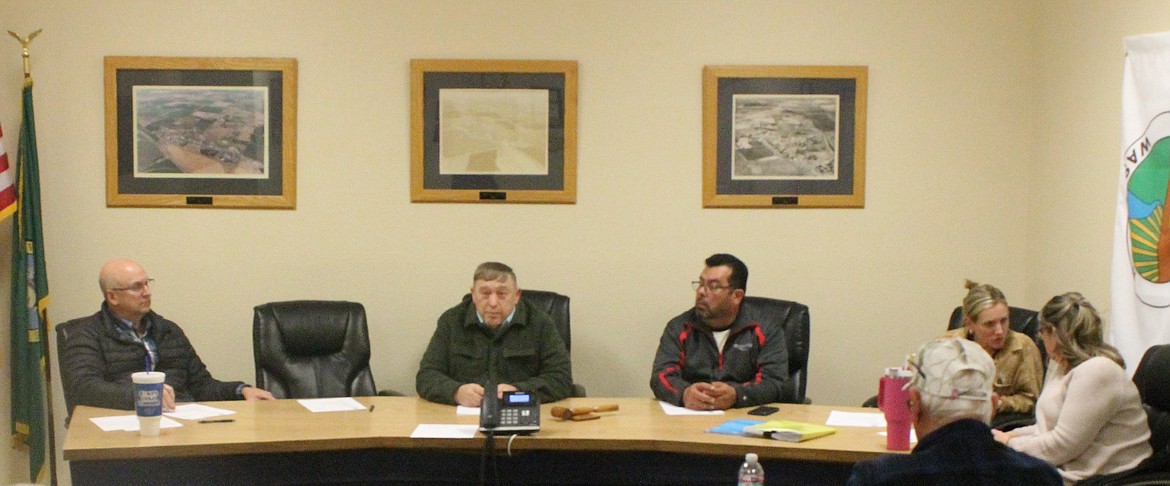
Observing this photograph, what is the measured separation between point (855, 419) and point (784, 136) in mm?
1865

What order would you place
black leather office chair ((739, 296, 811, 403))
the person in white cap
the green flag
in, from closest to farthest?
1. the person in white cap
2. black leather office chair ((739, 296, 811, 403))
3. the green flag

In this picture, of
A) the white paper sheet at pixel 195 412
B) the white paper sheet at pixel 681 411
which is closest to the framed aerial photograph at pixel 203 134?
the white paper sheet at pixel 195 412

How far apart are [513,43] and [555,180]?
2.25 ft

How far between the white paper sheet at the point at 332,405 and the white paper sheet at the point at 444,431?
0.47 meters

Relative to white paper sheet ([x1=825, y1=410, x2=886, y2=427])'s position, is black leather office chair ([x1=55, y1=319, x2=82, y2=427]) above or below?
above

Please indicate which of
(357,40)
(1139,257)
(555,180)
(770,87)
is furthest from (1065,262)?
(357,40)

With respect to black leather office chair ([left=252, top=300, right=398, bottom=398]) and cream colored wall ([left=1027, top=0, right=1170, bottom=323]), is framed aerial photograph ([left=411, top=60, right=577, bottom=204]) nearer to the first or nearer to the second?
black leather office chair ([left=252, top=300, right=398, bottom=398])

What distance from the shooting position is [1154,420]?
12.5 ft

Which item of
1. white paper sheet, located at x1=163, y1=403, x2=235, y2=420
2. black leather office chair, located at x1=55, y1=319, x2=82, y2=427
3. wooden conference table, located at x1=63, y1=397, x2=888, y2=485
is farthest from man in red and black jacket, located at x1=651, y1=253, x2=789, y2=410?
black leather office chair, located at x1=55, y1=319, x2=82, y2=427

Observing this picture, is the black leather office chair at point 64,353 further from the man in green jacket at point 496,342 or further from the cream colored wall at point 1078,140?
the cream colored wall at point 1078,140

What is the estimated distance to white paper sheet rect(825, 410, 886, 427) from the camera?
4.00 m

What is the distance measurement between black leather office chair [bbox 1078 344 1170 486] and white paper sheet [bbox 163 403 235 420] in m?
2.93

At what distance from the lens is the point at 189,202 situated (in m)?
5.49

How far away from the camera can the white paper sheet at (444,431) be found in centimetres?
374
